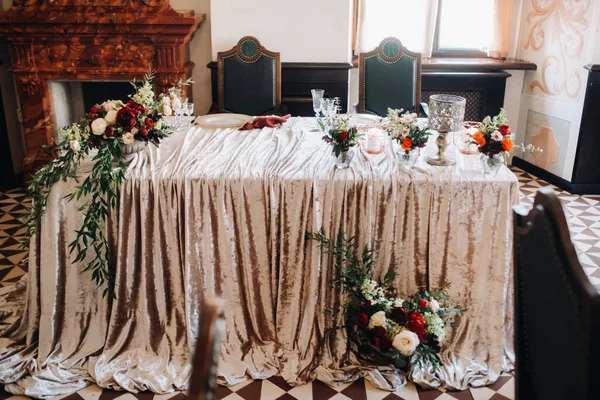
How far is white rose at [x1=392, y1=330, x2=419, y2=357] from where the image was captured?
8.07 feet

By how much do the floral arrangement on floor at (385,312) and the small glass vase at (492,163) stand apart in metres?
0.59

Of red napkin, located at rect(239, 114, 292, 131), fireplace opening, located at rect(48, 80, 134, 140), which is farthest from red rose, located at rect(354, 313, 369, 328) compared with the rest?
fireplace opening, located at rect(48, 80, 134, 140)

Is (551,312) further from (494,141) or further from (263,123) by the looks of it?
(263,123)

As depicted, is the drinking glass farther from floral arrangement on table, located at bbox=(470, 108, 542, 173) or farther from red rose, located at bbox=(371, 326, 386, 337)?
red rose, located at bbox=(371, 326, 386, 337)

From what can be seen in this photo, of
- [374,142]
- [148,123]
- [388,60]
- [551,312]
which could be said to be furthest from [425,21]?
[551,312]

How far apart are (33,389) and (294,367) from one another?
1142mm

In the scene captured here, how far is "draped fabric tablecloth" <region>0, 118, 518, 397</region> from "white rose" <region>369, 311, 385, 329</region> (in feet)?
0.74

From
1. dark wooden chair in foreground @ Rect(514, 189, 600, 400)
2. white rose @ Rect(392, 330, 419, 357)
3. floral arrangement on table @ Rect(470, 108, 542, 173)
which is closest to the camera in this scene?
dark wooden chair in foreground @ Rect(514, 189, 600, 400)

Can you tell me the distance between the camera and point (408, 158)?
2689 millimetres

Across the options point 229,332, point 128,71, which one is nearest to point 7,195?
point 128,71

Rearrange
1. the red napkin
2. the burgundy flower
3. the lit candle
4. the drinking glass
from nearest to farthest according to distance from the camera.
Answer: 1. the burgundy flower
2. the lit candle
3. the drinking glass
4. the red napkin

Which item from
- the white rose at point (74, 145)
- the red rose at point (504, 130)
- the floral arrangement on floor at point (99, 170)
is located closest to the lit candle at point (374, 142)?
the red rose at point (504, 130)

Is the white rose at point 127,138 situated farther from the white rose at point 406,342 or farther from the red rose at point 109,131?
the white rose at point 406,342

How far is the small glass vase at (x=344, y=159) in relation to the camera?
269 cm
